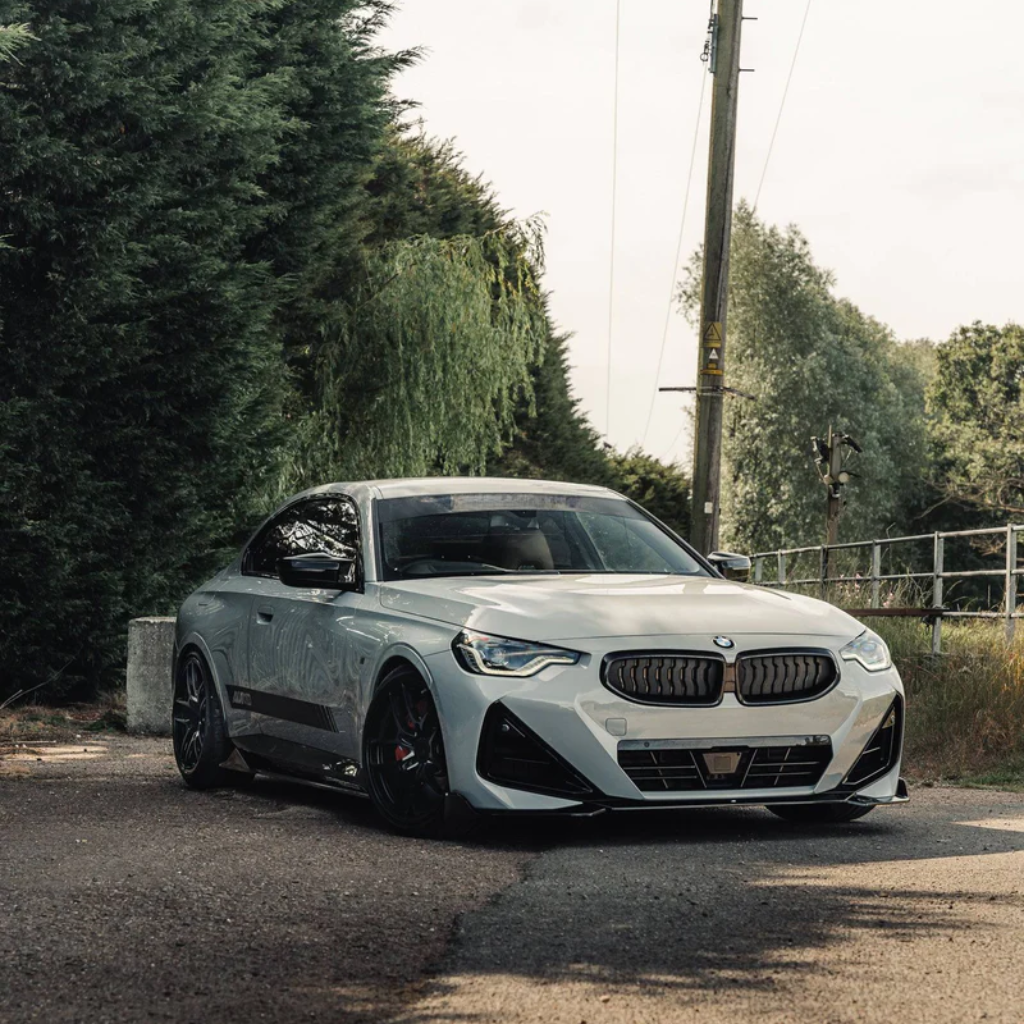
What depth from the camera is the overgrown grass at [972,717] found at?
482 inches

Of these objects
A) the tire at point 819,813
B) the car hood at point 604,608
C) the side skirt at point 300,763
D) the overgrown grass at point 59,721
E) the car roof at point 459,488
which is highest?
the car roof at point 459,488

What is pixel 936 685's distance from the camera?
13.9 m

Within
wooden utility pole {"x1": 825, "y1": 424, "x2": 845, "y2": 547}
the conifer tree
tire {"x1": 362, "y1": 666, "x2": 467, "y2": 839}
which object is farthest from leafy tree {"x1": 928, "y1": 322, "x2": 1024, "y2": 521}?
tire {"x1": 362, "y1": 666, "x2": 467, "y2": 839}

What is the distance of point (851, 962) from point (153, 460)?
1198 cm

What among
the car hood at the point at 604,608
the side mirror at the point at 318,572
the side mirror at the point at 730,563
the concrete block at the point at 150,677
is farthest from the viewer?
the concrete block at the point at 150,677

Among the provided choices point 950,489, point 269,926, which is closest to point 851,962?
point 269,926

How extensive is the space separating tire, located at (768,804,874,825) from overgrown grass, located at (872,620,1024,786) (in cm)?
319

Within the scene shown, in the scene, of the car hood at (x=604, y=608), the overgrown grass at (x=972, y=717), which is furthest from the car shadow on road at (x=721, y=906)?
the overgrown grass at (x=972, y=717)

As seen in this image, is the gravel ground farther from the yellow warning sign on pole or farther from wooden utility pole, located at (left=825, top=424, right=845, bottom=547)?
wooden utility pole, located at (left=825, top=424, right=845, bottom=547)

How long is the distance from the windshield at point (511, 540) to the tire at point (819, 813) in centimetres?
125

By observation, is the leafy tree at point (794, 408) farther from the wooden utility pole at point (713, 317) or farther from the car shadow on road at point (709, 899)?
the car shadow on road at point (709, 899)

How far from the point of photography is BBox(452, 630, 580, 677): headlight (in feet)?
24.9

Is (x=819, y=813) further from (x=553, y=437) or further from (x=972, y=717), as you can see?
(x=553, y=437)

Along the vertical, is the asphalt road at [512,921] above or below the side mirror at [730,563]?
below
